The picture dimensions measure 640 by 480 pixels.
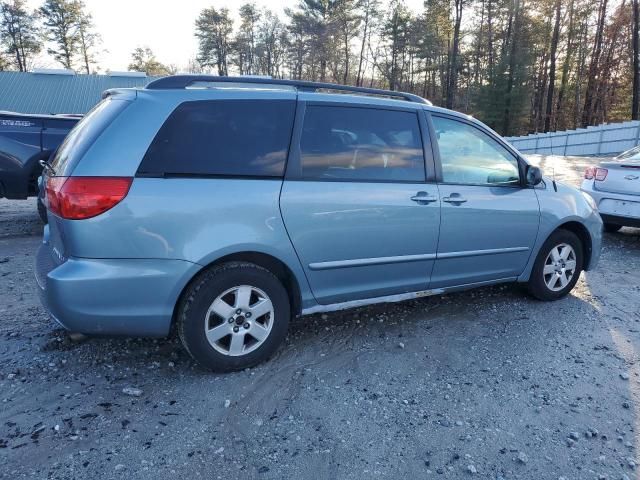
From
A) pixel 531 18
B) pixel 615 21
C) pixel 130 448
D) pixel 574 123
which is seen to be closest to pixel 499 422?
pixel 130 448

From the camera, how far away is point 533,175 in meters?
4.09

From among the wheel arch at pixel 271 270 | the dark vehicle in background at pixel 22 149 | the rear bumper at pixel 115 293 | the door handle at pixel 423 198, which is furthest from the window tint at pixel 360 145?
the dark vehicle in background at pixel 22 149

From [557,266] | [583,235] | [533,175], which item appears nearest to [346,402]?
[533,175]

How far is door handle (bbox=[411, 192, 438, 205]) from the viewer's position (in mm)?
3492

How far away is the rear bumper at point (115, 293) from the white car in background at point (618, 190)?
20.3ft

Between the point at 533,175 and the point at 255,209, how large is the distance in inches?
102

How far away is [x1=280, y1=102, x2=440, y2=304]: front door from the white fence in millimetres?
22040

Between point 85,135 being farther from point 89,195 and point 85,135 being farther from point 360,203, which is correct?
point 360,203

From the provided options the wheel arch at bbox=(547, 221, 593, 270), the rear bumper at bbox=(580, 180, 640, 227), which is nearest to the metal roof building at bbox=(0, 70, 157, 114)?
the rear bumper at bbox=(580, 180, 640, 227)

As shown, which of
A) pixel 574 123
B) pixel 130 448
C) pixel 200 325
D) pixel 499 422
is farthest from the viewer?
pixel 574 123

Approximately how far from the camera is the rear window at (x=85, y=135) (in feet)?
8.81

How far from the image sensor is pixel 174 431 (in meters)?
2.51

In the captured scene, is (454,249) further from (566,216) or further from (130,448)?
(130,448)

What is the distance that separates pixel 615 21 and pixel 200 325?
1626 inches
